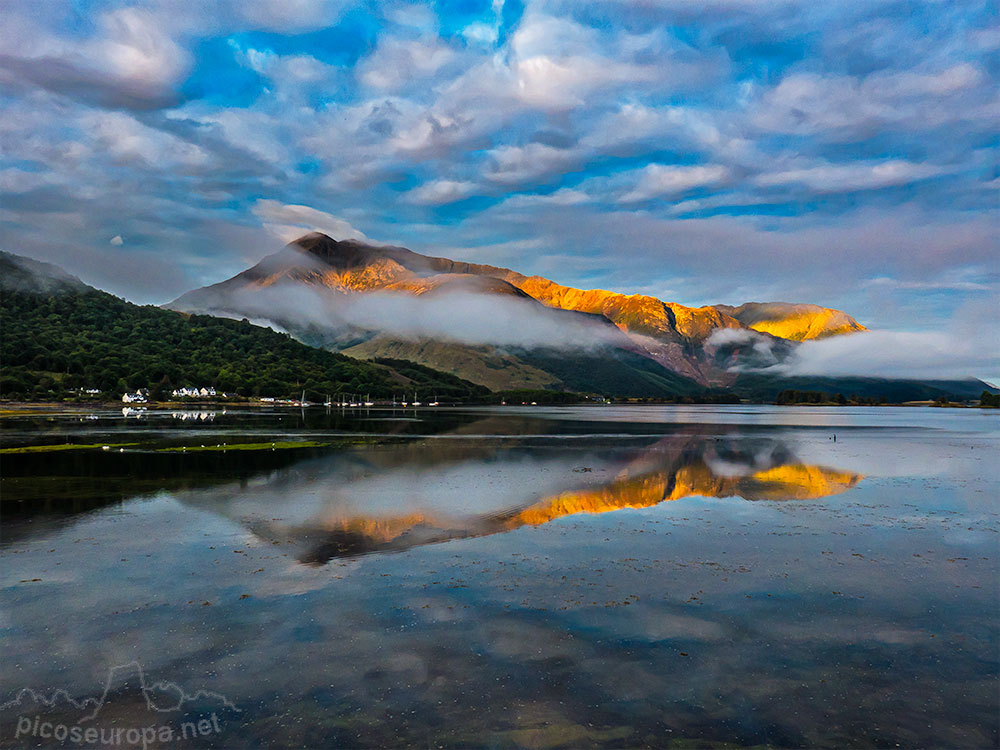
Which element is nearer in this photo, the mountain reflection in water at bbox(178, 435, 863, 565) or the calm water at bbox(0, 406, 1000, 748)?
the calm water at bbox(0, 406, 1000, 748)

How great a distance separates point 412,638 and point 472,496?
986 inches

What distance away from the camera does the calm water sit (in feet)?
42.9

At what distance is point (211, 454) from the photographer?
66.0 m

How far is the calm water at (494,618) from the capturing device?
13.1m

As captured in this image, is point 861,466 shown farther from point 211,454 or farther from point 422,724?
point 211,454

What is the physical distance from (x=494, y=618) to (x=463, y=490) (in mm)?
26213

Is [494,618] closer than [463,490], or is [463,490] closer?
[494,618]

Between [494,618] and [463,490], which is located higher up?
Result: [494,618]

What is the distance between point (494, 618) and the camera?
1900 centimetres

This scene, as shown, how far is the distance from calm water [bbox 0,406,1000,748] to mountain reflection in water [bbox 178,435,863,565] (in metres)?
0.44

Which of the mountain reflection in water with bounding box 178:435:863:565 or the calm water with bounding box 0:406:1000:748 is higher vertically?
the calm water with bounding box 0:406:1000:748

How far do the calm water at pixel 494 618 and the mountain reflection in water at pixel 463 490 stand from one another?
438 millimetres

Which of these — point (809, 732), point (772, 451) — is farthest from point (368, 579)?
point (772, 451)

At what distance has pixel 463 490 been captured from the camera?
45062mm
